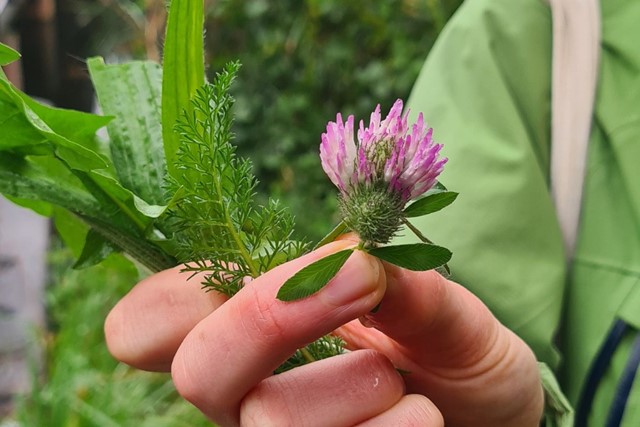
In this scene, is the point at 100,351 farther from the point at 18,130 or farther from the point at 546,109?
the point at 18,130

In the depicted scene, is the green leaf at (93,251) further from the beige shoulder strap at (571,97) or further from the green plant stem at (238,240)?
the beige shoulder strap at (571,97)

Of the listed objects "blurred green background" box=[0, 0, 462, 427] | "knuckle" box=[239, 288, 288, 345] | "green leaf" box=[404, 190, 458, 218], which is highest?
"green leaf" box=[404, 190, 458, 218]

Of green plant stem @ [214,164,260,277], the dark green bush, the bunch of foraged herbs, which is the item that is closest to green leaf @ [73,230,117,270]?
the bunch of foraged herbs

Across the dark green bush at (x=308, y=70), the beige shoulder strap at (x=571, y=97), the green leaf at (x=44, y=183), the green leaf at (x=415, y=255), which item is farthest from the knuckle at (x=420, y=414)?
the dark green bush at (x=308, y=70)

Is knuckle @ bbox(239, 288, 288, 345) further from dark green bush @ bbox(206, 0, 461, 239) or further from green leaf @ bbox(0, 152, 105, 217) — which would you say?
dark green bush @ bbox(206, 0, 461, 239)

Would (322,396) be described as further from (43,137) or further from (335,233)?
(43,137)

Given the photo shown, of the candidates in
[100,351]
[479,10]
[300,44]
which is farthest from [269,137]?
[479,10]

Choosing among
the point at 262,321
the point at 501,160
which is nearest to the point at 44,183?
the point at 262,321
